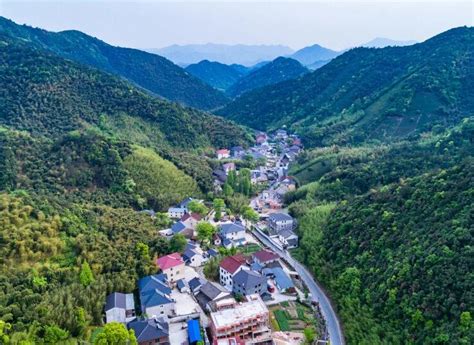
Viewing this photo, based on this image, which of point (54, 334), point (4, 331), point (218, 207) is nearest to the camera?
point (4, 331)

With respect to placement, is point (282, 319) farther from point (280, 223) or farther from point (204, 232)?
point (280, 223)

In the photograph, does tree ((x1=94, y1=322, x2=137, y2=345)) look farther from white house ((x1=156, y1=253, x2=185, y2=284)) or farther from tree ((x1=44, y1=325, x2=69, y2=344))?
white house ((x1=156, y1=253, x2=185, y2=284))

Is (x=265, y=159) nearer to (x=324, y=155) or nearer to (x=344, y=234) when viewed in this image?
(x=324, y=155)

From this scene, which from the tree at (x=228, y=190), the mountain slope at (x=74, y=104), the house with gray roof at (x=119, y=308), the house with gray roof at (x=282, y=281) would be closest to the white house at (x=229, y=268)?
the house with gray roof at (x=282, y=281)

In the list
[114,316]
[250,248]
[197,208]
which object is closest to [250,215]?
[197,208]

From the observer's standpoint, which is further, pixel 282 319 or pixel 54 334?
pixel 282 319

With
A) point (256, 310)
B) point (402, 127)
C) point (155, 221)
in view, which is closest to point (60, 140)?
point (155, 221)
